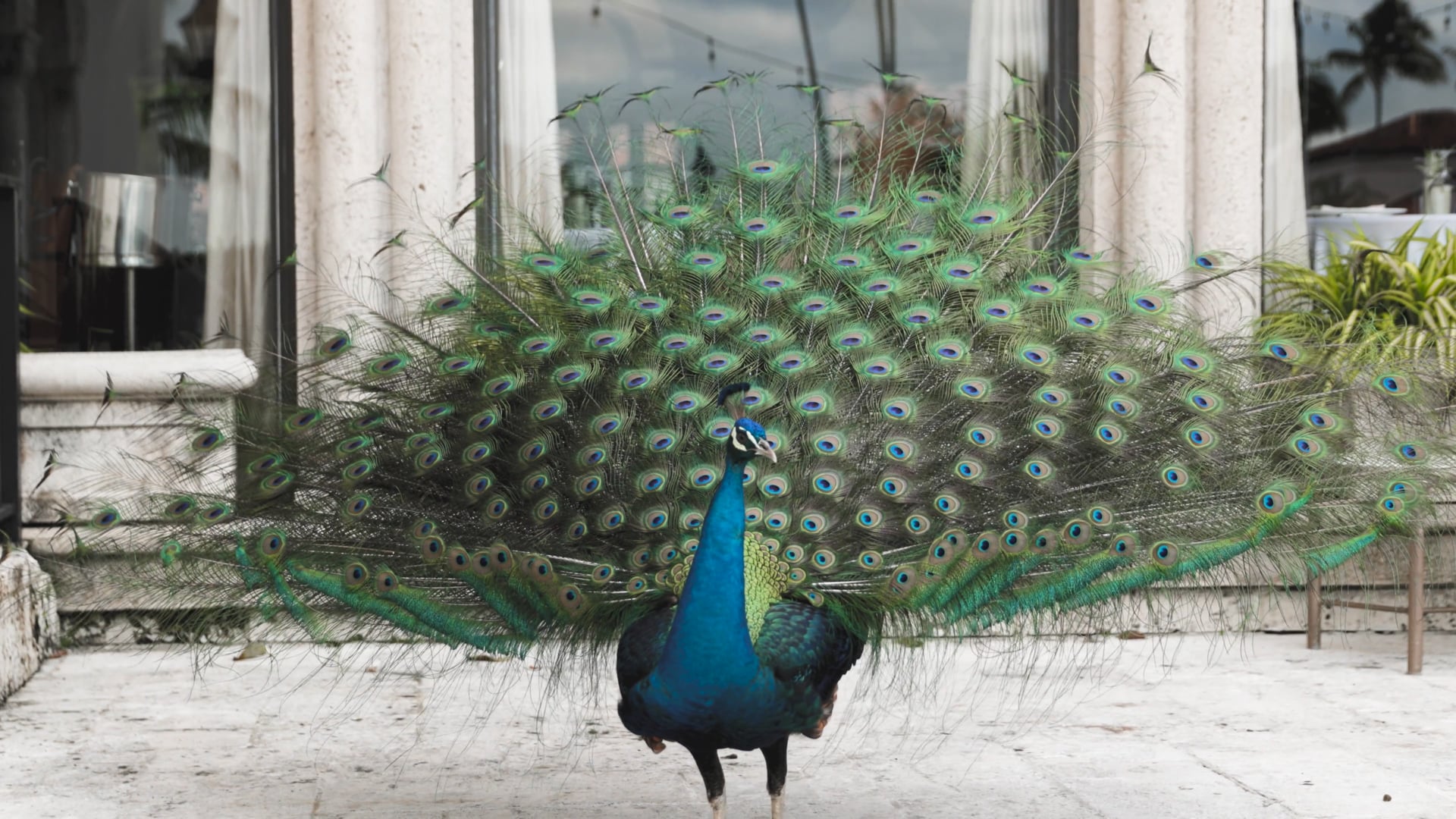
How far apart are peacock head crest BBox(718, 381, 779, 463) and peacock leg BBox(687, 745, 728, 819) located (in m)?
0.75

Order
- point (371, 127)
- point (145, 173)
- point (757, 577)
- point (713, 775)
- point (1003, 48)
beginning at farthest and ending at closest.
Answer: point (1003, 48) < point (145, 173) < point (371, 127) < point (713, 775) < point (757, 577)

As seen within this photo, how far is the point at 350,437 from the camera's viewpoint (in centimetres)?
400

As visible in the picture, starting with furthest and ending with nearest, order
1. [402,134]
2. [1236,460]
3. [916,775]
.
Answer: [402,134] → [916,775] → [1236,460]

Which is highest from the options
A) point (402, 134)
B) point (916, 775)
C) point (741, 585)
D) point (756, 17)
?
point (756, 17)

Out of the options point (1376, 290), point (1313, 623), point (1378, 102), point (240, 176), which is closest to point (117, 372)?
point (240, 176)

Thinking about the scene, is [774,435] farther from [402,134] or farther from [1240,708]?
[402,134]

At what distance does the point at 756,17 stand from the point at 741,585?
15.7ft

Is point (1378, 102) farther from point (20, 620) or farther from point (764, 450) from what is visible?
point (20, 620)

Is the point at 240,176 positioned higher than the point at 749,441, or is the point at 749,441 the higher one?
the point at 240,176

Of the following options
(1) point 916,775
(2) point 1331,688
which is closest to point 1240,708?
(2) point 1331,688

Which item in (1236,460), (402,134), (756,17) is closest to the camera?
(1236,460)

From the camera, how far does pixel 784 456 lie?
3.74m

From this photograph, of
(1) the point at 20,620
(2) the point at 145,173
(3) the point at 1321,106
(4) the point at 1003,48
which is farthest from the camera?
(3) the point at 1321,106

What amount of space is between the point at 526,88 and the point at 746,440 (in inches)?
177
